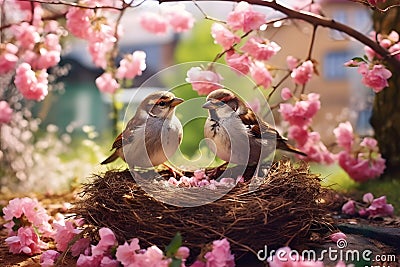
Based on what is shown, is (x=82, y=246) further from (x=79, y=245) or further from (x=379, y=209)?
(x=379, y=209)

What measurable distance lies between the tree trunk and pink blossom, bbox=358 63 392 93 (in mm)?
1195

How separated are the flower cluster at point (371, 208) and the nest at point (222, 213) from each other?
0.61 m

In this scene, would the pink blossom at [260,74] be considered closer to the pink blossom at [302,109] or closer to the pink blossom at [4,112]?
the pink blossom at [302,109]

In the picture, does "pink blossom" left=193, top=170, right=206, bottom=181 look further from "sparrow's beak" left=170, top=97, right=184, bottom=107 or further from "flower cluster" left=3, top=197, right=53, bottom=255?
"flower cluster" left=3, top=197, right=53, bottom=255

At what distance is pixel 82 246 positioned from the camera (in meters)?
2.97

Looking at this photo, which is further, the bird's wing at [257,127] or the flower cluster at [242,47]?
the flower cluster at [242,47]

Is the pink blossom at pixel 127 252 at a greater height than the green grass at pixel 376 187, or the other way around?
the green grass at pixel 376 187

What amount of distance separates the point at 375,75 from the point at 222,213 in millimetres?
1283

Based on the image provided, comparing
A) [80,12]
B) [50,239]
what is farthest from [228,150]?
[80,12]

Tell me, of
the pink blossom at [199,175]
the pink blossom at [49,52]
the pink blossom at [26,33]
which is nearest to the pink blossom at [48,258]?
the pink blossom at [199,175]

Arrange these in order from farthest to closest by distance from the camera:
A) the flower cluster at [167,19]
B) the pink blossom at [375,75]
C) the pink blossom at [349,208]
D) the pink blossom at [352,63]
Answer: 1. the flower cluster at [167,19]
2. the pink blossom at [349,208]
3. the pink blossom at [375,75]
4. the pink blossom at [352,63]

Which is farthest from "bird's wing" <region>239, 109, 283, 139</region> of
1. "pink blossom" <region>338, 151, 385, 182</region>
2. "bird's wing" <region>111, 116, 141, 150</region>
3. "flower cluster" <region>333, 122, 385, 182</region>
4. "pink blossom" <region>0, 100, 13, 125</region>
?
"pink blossom" <region>0, 100, 13, 125</region>

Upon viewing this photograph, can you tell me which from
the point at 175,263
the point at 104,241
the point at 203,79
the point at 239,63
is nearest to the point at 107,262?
the point at 104,241

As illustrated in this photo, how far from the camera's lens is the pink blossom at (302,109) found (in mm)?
3826
